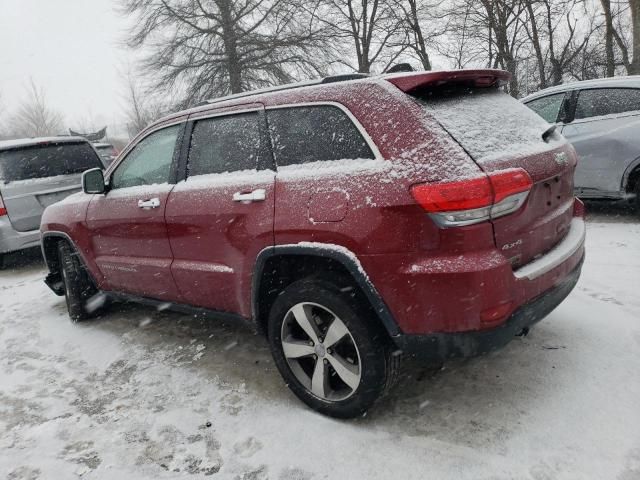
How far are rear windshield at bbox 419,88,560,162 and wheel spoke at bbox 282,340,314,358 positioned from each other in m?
1.27

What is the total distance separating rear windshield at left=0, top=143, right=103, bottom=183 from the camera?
635 centimetres

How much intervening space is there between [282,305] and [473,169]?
1183mm

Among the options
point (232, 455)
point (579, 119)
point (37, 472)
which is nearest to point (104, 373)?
point (37, 472)

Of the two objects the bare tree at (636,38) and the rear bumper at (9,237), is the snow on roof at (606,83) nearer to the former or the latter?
the rear bumper at (9,237)

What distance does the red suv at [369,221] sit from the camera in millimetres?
2092

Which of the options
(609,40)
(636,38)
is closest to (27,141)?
(636,38)

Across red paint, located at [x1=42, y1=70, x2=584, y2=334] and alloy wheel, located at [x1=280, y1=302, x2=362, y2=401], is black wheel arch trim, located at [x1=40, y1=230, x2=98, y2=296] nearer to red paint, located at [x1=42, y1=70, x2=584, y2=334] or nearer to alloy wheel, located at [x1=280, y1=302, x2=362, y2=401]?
red paint, located at [x1=42, y1=70, x2=584, y2=334]

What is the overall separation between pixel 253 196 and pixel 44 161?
5.18 meters

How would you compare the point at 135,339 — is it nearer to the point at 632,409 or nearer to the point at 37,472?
the point at 37,472

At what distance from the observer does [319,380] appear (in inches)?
102

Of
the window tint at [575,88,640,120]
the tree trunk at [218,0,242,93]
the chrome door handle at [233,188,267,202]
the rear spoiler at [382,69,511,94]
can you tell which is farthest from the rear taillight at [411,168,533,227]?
the tree trunk at [218,0,242,93]

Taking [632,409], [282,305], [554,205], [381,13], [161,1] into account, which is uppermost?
[161,1]

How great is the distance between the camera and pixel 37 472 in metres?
2.41

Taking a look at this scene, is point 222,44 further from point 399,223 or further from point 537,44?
point 399,223
